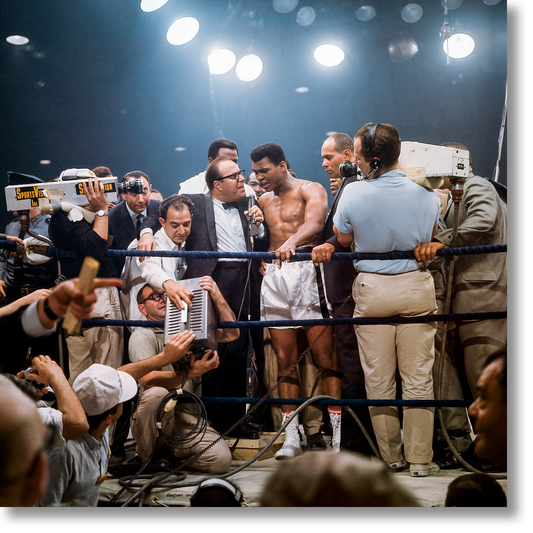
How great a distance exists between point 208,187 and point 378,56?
1064 mm

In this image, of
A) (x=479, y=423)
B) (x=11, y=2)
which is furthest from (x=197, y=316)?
(x=11, y=2)

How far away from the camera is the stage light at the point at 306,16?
7.55 feet

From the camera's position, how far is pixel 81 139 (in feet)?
8.02

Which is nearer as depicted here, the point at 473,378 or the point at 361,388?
the point at 473,378

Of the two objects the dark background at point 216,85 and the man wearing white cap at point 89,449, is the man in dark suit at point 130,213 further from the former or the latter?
the man wearing white cap at point 89,449

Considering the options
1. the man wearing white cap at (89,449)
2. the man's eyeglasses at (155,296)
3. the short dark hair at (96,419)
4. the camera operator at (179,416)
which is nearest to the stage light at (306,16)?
the camera operator at (179,416)

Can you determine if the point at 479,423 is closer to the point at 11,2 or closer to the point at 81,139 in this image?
the point at 81,139

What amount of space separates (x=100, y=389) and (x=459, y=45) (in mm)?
2197

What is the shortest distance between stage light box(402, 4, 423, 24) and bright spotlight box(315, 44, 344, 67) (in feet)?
1.05

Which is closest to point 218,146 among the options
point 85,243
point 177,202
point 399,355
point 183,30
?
point 177,202

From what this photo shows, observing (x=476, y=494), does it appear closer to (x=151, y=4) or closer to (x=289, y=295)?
(x=289, y=295)

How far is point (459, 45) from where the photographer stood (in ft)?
7.61

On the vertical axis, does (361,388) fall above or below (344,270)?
below

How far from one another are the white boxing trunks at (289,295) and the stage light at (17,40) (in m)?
1.59
